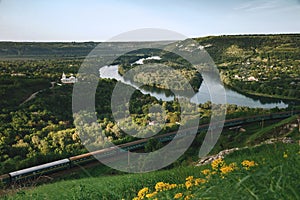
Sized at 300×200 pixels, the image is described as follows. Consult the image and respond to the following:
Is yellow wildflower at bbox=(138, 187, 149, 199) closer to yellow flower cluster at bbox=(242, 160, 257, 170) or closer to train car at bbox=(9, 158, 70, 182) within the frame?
yellow flower cluster at bbox=(242, 160, 257, 170)

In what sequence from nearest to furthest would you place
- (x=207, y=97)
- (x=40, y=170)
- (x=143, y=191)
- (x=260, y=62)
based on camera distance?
(x=143, y=191) < (x=40, y=170) < (x=207, y=97) < (x=260, y=62)

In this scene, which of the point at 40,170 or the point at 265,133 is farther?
the point at 40,170

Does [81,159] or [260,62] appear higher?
[260,62]

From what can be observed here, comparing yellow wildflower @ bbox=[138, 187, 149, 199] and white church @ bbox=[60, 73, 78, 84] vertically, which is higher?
yellow wildflower @ bbox=[138, 187, 149, 199]

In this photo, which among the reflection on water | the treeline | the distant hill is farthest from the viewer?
the treeline

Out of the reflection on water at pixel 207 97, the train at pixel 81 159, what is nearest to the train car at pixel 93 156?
the train at pixel 81 159

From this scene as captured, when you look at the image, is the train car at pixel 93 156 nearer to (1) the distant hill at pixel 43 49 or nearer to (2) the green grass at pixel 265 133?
(2) the green grass at pixel 265 133

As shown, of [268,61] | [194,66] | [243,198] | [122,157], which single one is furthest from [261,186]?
[268,61]

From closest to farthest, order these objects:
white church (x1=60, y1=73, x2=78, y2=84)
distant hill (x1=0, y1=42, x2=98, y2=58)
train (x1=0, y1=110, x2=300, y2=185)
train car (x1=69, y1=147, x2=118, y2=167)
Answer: train (x1=0, y1=110, x2=300, y2=185) < train car (x1=69, y1=147, x2=118, y2=167) < white church (x1=60, y1=73, x2=78, y2=84) < distant hill (x1=0, y1=42, x2=98, y2=58)

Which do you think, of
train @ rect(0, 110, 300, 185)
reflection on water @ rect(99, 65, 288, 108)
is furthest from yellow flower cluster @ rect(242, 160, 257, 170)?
reflection on water @ rect(99, 65, 288, 108)

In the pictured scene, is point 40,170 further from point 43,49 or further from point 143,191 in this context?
point 43,49

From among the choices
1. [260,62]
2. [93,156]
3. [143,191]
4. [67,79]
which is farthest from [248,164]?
[260,62]

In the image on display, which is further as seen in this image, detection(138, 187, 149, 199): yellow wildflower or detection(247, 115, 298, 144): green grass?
detection(247, 115, 298, 144): green grass
